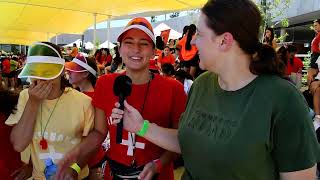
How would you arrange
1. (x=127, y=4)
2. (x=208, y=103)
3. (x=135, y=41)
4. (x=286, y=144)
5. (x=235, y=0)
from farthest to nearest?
(x=127, y=4)
(x=135, y=41)
(x=208, y=103)
(x=235, y=0)
(x=286, y=144)

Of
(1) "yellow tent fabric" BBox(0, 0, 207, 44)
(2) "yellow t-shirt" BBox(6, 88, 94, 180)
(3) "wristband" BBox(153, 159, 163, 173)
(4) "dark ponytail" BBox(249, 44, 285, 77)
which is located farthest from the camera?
(1) "yellow tent fabric" BBox(0, 0, 207, 44)

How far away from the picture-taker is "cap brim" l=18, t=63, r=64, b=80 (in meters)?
2.41

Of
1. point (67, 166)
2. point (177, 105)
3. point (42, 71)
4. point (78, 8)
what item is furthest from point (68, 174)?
point (78, 8)

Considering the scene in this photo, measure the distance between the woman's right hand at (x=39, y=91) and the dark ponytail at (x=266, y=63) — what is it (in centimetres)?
131

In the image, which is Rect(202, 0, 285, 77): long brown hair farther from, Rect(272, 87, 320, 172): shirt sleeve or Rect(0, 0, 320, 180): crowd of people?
Rect(272, 87, 320, 172): shirt sleeve

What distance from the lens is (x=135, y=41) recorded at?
7.84 feet

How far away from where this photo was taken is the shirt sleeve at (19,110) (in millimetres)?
2488

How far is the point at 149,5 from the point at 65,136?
7763mm

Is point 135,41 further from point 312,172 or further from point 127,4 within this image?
point 127,4

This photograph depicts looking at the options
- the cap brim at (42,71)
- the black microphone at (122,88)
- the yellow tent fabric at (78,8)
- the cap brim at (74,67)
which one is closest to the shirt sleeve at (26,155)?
the cap brim at (42,71)

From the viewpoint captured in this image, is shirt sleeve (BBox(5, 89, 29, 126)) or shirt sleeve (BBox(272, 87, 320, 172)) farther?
shirt sleeve (BBox(5, 89, 29, 126))

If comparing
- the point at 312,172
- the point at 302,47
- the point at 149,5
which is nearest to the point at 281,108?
the point at 312,172

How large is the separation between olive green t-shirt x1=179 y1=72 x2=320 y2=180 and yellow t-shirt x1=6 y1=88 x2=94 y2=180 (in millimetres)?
1006

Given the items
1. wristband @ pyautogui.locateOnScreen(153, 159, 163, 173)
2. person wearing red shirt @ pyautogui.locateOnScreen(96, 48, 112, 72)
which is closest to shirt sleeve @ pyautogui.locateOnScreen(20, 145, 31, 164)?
wristband @ pyautogui.locateOnScreen(153, 159, 163, 173)
